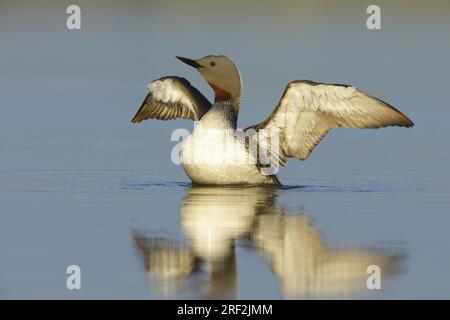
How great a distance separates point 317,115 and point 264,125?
513 millimetres

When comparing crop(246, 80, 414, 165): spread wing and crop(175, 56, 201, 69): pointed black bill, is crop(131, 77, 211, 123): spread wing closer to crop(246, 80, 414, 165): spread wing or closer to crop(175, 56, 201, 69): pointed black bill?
crop(175, 56, 201, 69): pointed black bill

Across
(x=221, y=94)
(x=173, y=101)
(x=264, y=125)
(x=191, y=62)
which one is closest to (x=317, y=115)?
(x=264, y=125)

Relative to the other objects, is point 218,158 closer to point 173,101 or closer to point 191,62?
point 191,62

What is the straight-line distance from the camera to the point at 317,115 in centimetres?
1188

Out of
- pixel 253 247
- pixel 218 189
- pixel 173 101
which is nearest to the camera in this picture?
pixel 253 247

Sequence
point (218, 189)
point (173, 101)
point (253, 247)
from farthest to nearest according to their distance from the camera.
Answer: point (173, 101) → point (218, 189) → point (253, 247)

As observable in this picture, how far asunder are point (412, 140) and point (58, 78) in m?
6.84

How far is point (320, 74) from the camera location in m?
18.9

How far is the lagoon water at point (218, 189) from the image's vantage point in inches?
294

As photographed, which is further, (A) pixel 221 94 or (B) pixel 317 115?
(A) pixel 221 94

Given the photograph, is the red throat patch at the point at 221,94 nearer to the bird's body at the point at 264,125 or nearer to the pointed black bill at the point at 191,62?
the bird's body at the point at 264,125

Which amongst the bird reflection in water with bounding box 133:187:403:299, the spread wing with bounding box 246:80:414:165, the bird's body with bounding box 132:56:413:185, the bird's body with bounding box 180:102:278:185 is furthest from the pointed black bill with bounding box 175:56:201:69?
the bird reflection in water with bounding box 133:187:403:299

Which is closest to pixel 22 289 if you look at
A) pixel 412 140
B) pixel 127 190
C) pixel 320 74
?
pixel 127 190
